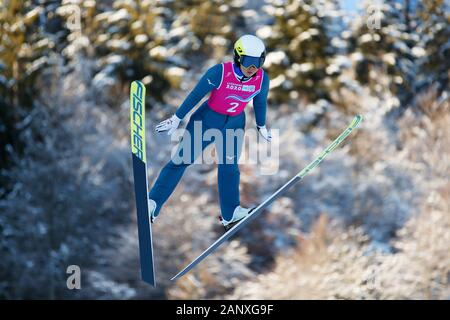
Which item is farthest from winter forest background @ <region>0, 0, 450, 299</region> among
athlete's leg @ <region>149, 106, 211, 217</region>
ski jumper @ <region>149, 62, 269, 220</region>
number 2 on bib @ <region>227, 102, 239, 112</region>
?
number 2 on bib @ <region>227, 102, 239, 112</region>

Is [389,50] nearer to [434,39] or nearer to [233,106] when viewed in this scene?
[434,39]

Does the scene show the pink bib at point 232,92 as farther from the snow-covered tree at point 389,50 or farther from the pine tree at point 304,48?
the snow-covered tree at point 389,50

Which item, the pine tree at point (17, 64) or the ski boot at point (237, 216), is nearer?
the ski boot at point (237, 216)

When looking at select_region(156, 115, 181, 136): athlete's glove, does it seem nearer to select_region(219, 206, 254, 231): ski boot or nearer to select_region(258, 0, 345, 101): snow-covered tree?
select_region(219, 206, 254, 231): ski boot

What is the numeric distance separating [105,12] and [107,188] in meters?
5.85

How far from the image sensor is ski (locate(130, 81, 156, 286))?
6.05 meters

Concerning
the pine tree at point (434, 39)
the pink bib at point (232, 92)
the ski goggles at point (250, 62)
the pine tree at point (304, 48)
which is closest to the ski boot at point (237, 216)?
the pink bib at point (232, 92)

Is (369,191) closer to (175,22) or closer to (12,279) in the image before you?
(175,22)

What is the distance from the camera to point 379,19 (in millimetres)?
22016

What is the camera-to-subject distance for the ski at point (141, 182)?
19.9ft

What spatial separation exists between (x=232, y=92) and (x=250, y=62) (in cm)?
32

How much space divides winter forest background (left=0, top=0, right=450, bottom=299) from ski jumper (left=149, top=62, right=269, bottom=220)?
10416mm
